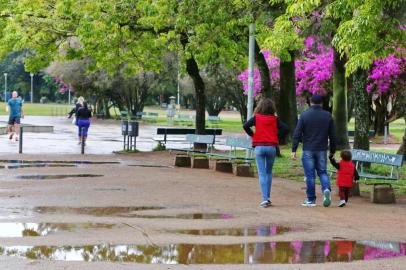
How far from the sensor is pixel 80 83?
190 ft

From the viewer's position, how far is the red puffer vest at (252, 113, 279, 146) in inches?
485

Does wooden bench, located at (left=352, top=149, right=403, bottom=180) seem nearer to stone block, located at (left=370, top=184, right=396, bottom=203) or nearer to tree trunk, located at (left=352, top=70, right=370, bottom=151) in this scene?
stone block, located at (left=370, top=184, right=396, bottom=203)

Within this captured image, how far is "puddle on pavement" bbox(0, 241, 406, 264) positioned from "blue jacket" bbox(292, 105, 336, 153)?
11.0 ft

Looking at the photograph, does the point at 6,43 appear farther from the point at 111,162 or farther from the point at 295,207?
the point at 295,207

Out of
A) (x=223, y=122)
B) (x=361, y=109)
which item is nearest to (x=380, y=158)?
(x=361, y=109)

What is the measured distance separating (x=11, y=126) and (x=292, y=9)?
19.0 metres

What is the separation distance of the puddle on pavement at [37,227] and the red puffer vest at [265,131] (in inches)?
124

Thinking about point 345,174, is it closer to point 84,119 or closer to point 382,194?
point 382,194

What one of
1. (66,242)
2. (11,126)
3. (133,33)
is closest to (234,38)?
(133,33)

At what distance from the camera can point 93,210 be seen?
11820mm

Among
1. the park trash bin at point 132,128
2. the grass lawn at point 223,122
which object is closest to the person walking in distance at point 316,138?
the park trash bin at point 132,128

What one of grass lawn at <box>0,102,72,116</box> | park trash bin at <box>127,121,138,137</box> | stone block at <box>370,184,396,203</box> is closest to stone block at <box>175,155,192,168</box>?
park trash bin at <box>127,121,138,137</box>

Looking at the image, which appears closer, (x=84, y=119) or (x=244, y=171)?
(x=244, y=171)

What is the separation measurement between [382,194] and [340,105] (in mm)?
14178
